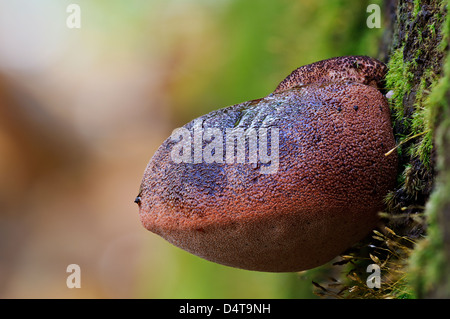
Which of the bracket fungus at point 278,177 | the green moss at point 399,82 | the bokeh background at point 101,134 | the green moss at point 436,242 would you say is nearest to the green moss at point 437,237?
the green moss at point 436,242

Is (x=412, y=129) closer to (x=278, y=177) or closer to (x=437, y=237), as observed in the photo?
(x=278, y=177)

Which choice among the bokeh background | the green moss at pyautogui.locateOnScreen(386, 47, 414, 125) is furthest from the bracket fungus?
the bokeh background

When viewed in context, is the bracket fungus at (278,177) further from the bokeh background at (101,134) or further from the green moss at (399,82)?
the bokeh background at (101,134)

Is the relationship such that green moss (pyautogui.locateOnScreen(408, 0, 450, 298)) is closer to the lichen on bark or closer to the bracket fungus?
the lichen on bark

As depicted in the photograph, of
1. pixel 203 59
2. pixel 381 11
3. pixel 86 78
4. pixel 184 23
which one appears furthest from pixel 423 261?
pixel 86 78

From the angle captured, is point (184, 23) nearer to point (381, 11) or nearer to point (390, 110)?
point (381, 11)
